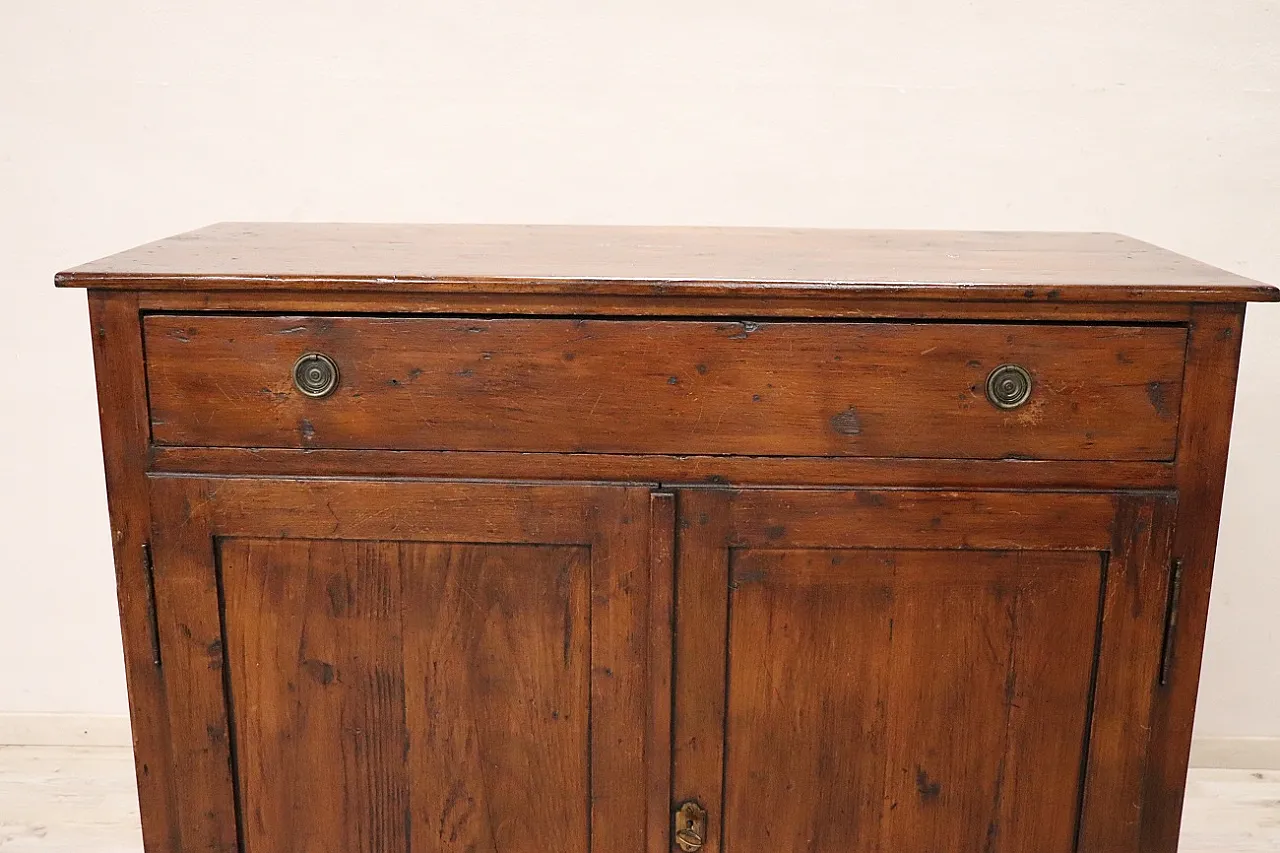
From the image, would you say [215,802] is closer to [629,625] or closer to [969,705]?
[629,625]

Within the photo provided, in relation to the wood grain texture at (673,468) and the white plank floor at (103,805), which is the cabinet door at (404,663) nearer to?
the wood grain texture at (673,468)

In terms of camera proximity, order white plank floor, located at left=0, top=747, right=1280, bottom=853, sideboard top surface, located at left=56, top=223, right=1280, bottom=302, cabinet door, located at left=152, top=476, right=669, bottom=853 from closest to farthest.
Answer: sideboard top surface, located at left=56, top=223, right=1280, bottom=302 → cabinet door, located at left=152, top=476, right=669, bottom=853 → white plank floor, located at left=0, top=747, right=1280, bottom=853

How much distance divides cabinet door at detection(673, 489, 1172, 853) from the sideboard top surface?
29cm

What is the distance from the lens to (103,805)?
246 cm

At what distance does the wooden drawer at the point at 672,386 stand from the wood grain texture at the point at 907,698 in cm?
18

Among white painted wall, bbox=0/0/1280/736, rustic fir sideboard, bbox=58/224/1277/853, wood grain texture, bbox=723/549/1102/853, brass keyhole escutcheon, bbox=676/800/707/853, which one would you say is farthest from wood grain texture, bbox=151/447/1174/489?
white painted wall, bbox=0/0/1280/736

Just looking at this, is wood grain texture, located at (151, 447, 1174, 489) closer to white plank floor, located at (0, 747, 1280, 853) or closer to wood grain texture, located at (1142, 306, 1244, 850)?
wood grain texture, located at (1142, 306, 1244, 850)

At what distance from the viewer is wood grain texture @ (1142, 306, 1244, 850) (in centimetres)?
161

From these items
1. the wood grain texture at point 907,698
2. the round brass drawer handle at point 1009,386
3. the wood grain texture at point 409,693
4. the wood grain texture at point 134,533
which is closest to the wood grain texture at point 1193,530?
the wood grain texture at point 907,698

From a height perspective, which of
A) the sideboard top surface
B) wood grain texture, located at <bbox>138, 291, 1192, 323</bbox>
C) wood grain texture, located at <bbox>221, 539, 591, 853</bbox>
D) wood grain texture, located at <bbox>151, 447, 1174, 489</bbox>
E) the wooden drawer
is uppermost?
the sideboard top surface

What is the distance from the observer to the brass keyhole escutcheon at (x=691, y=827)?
176cm

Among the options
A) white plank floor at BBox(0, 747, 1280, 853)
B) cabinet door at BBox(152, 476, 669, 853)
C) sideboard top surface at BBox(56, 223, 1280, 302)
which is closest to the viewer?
sideboard top surface at BBox(56, 223, 1280, 302)

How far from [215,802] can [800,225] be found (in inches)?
59.9

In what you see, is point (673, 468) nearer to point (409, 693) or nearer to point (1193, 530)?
point (409, 693)
